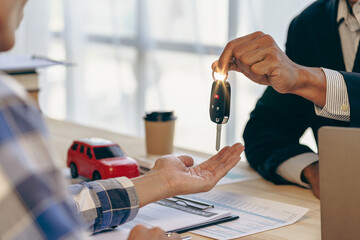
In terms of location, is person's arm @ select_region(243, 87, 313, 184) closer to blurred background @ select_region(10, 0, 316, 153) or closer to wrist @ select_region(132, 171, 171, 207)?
wrist @ select_region(132, 171, 171, 207)

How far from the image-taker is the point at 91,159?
154 cm

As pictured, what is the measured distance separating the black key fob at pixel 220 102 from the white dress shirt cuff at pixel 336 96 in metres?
0.29

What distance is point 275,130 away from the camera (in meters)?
1.75

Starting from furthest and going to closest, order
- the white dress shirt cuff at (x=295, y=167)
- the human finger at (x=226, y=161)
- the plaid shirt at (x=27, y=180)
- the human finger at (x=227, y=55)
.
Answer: the white dress shirt cuff at (x=295, y=167) < the human finger at (x=227, y=55) < the human finger at (x=226, y=161) < the plaid shirt at (x=27, y=180)

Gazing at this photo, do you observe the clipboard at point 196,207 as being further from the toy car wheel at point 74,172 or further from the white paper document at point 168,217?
the toy car wheel at point 74,172

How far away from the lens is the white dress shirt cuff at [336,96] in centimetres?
150

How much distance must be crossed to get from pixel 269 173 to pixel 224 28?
1.87 meters

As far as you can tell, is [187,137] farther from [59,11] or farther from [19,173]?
[19,173]

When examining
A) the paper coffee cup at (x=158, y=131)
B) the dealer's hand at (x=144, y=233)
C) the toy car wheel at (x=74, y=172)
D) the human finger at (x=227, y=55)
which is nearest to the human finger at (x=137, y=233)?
the dealer's hand at (x=144, y=233)

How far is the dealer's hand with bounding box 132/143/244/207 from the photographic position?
4.06 feet

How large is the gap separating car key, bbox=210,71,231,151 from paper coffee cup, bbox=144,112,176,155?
0.41 m

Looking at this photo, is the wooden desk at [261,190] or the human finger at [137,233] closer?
the human finger at [137,233]

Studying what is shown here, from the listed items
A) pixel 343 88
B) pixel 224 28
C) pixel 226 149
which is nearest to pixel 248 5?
pixel 224 28

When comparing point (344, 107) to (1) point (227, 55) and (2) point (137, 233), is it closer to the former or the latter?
(1) point (227, 55)
